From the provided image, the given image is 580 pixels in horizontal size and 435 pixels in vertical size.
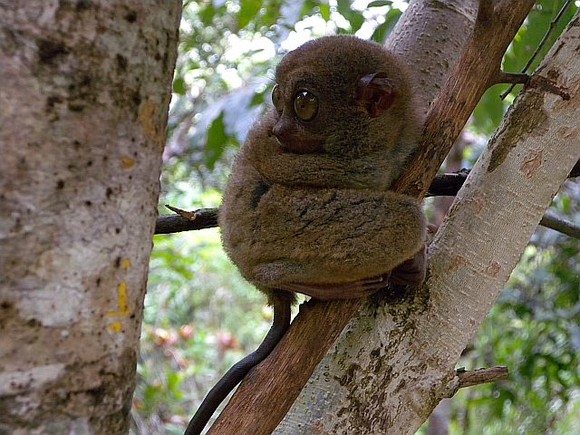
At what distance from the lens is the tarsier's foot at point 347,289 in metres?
1.51

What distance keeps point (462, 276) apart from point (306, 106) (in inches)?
25.7

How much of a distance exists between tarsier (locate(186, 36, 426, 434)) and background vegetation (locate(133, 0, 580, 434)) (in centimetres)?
52

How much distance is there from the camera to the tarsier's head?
1844 mm

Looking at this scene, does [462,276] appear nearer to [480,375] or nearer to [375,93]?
[480,375]

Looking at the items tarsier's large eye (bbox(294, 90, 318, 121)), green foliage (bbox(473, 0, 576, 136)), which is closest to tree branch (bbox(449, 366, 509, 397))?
tarsier's large eye (bbox(294, 90, 318, 121))

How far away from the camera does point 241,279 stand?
7.76 ft

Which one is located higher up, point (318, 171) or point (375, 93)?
point (375, 93)

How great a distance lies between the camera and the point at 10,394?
2.39 feet

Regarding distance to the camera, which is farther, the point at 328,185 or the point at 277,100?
the point at 277,100

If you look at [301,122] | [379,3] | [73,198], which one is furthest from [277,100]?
[73,198]

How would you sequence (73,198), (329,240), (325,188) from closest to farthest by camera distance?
1. (73,198)
2. (329,240)
3. (325,188)

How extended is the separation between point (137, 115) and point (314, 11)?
2.27m

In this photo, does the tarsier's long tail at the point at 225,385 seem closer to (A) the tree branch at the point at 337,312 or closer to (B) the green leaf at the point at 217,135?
(A) the tree branch at the point at 337,312

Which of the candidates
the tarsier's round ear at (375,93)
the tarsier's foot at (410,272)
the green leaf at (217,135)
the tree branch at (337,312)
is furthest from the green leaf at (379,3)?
the tarsier's foot at (410,272)
